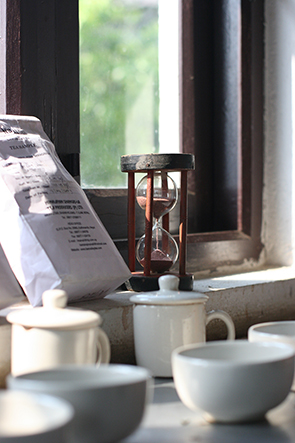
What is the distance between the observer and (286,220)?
1.43 metres

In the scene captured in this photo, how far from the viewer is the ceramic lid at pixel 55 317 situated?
1.83 feet

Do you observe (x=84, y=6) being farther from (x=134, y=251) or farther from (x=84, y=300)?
(x=84, y=300)

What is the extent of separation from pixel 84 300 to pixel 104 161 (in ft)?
1.53

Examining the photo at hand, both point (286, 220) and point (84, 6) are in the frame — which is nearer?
point (84, 6)

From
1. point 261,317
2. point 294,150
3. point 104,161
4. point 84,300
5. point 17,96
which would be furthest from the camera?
point 294,150

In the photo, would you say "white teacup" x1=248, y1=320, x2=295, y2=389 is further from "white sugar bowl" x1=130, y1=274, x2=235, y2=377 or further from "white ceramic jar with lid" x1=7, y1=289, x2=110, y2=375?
"white ceramic jar with lid" x1=7, y1=289, x2=110, y2=375

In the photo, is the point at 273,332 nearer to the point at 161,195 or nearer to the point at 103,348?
the point at 103,348

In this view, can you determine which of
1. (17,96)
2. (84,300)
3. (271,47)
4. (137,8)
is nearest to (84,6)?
(137,8)

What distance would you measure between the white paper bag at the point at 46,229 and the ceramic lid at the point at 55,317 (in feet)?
0.49

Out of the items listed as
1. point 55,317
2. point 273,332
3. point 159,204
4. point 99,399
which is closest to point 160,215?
point 159,204

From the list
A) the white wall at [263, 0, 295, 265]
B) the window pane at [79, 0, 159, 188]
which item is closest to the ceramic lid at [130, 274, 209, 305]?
the window pane at [79, 0, 159, 188]

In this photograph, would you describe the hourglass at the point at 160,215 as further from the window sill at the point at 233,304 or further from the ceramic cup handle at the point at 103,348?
the ceramic cup handle at the point at 103,348

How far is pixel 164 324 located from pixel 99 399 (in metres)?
0.27

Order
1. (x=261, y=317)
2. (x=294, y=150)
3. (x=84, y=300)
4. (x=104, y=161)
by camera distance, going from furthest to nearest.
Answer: (x=294, y=150) → (x=104, y=161) → (x=261, y=317) → (x=84, y=300)
